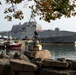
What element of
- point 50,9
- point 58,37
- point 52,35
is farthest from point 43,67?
point 52,35

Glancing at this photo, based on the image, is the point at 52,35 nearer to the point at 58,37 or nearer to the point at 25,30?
the point at 58,37

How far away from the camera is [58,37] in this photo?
13000 cm

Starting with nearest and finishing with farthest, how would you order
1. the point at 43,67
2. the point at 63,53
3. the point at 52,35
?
the point at 43,67
the point at 63,53
the point at 52,35

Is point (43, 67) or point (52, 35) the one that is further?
point (52, 35)

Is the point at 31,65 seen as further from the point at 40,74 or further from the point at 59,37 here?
the point at 59,37

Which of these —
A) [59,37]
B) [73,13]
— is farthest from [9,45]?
[73,13]

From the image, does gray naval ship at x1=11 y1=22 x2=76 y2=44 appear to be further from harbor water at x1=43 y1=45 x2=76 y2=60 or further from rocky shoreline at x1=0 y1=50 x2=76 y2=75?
rocky shoreline at x1=0 y1=50 x2=76 y2=75

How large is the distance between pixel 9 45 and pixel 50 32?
57597 millimetres

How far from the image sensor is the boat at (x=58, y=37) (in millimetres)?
130500

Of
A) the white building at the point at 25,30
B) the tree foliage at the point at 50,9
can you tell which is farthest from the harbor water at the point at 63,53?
the white building at the point at 25,30

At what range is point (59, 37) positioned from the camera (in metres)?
130

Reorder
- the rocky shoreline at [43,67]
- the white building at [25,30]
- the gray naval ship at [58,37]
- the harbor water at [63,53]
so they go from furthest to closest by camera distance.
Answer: the white building at [25,30], the gray naval ship at [58,37], the harbor water at [63,53], the rocky shoreline at [43,67]

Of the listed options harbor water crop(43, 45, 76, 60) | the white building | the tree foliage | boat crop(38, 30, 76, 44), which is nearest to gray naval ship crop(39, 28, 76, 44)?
boat crop(38, 30, 76, 44)

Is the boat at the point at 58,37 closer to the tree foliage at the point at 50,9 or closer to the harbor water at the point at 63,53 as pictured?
the harbor water at the point at 63,53
